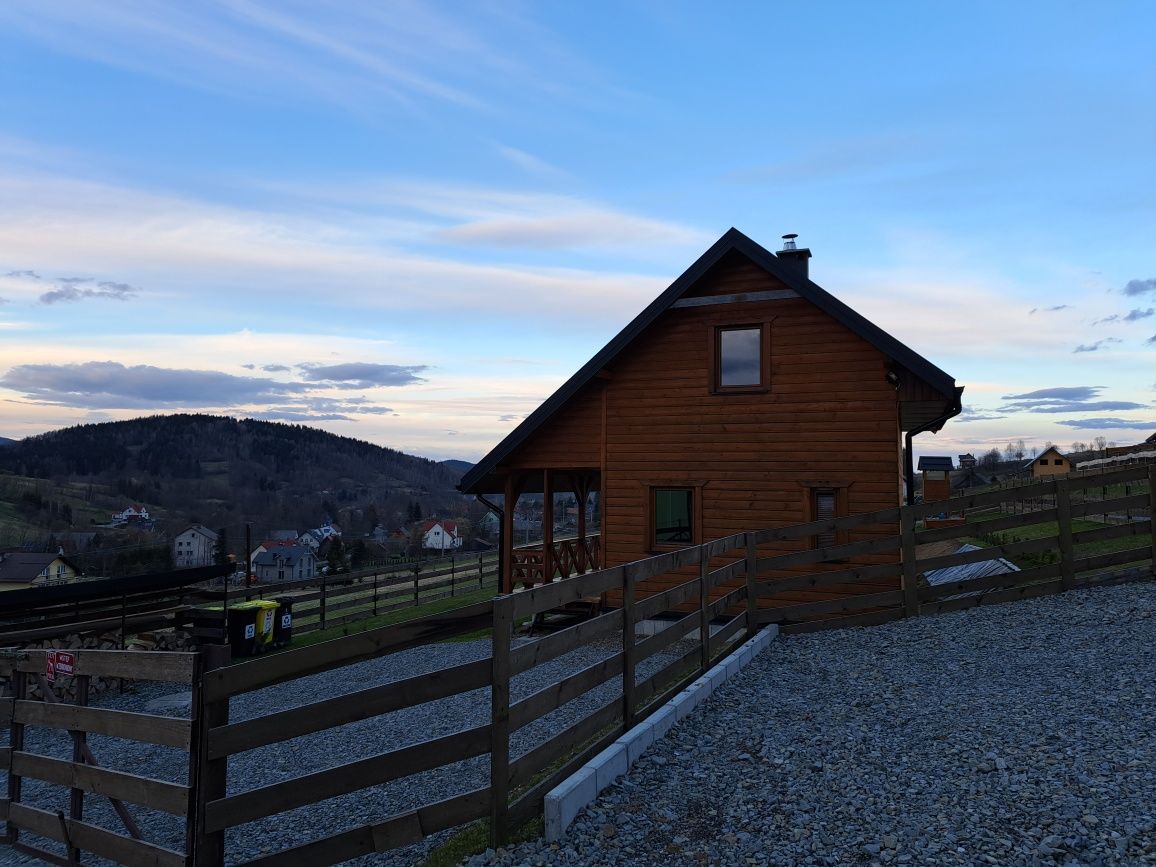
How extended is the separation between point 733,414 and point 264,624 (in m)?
11.7

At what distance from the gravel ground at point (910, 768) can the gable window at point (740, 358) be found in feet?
20.7

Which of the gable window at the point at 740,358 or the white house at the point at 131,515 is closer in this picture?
the gable window at the point at 740,358

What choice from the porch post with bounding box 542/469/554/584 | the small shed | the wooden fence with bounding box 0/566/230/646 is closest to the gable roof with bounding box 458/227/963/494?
the porch post with bounding box 542/469/554/584

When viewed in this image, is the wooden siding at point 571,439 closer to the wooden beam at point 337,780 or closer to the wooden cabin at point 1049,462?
the wooden beam at point 337,780

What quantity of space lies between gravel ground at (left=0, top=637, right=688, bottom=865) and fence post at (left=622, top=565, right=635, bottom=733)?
1.75 metres

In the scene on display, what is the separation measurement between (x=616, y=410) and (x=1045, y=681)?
29.6 ft

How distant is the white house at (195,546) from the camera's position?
125 metres

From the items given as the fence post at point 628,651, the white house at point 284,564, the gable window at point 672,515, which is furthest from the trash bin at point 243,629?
the white house at point 284,564

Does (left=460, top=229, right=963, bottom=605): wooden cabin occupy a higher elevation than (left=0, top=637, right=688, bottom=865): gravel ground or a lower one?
higher

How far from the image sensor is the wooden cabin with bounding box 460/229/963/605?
13.1m

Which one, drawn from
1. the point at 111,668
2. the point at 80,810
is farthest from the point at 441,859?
the point at 80,810

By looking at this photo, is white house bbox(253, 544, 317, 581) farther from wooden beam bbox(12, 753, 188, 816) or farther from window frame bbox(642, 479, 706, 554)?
wooden beam bbox(12, 753, 188, 816)

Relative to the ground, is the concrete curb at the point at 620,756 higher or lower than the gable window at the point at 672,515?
lower

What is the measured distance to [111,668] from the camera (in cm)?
497
